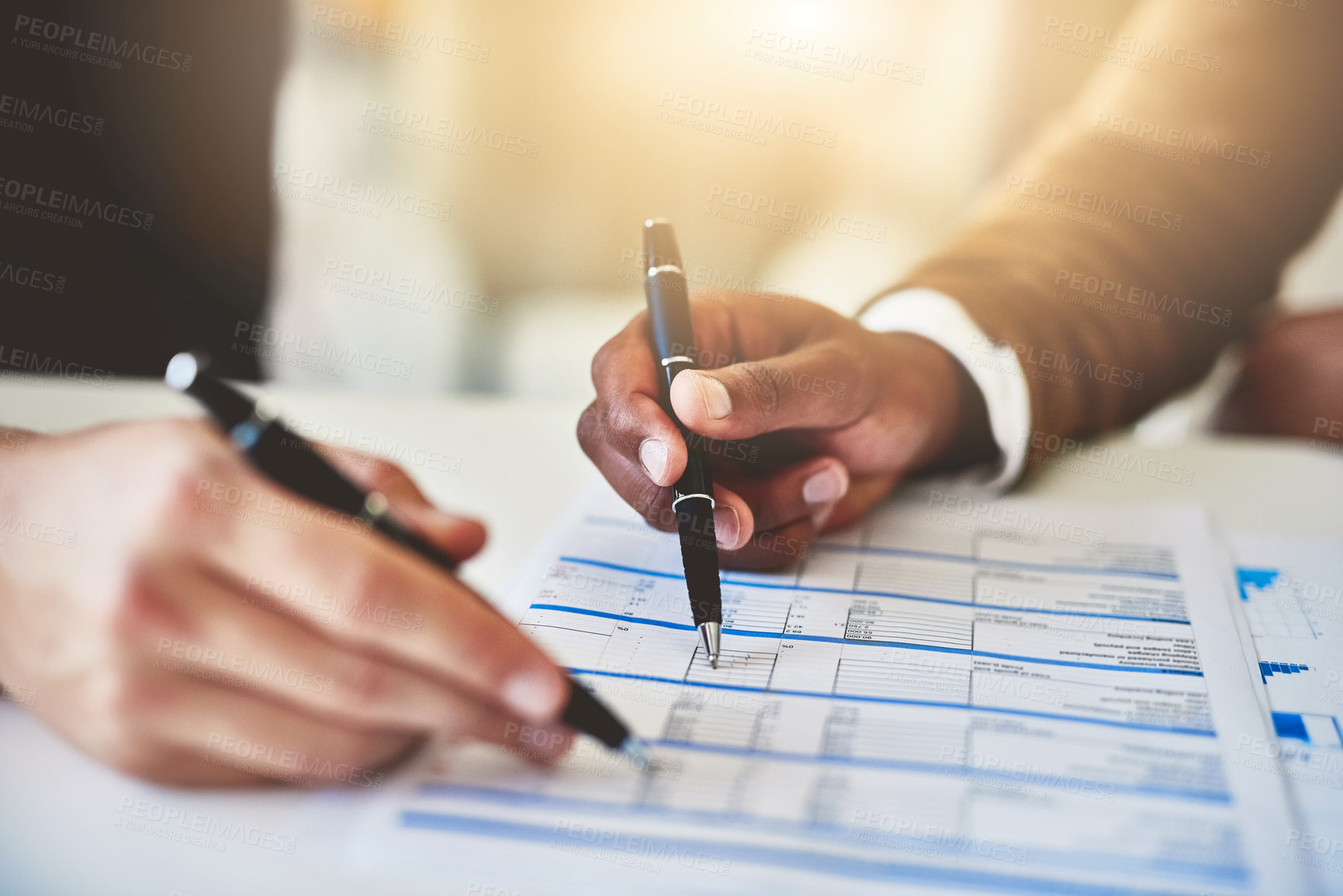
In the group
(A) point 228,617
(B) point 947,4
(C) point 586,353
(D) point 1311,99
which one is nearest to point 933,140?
(B) point 947,4

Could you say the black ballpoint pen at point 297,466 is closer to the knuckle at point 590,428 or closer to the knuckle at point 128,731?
the knuckle at point 128,731

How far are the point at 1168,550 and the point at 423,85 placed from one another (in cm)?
114

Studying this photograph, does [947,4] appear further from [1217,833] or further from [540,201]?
[1217,833]

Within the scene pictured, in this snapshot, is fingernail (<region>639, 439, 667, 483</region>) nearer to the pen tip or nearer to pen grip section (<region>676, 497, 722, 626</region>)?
pen grip section (<region>676, 497, 722, 626</region>)

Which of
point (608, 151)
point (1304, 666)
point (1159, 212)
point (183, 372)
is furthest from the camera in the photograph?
point (608, 151)

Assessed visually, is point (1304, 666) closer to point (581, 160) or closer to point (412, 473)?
point (412, 473)

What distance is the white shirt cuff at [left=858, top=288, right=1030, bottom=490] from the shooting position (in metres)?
0.63

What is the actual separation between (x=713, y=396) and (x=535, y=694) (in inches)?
7.6

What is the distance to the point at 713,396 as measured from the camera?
447mm

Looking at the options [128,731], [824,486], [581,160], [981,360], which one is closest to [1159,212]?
[981,360]

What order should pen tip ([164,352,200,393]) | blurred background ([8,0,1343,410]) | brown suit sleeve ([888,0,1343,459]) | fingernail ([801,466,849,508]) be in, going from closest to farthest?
pen tip ([164,352,200,393]) < fingernail ([801,466,849,508]) < brown suit sleeve ([888,0,1343,459]) < blurred background ([8,0,1343,410])

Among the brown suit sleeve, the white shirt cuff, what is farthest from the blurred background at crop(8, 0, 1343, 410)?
the white shirt cuff

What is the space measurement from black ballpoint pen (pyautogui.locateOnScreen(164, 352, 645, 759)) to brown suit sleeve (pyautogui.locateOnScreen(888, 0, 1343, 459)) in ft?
1.51

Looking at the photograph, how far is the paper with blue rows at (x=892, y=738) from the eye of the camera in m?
0.30
